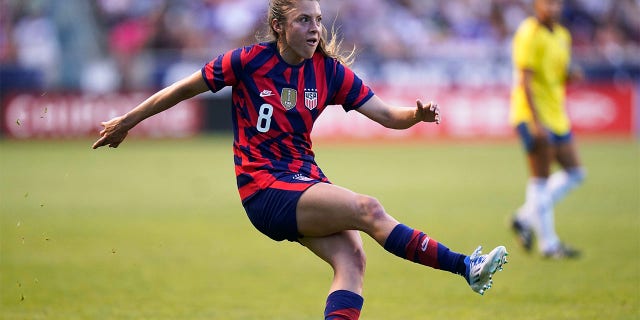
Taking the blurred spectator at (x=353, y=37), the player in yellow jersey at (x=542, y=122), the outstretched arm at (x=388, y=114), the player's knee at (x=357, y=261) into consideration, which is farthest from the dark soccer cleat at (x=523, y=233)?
the blurred spectator at (x=353, y=37)

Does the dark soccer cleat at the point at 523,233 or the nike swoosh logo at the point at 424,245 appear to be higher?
the nike swoosh logo at the point at 424,245

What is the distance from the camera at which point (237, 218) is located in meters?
14.1

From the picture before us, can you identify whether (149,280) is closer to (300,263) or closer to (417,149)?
(300,263)

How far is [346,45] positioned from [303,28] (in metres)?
22.3

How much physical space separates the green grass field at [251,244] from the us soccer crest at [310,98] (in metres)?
2.25

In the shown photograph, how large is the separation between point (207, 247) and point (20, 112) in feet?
51.5

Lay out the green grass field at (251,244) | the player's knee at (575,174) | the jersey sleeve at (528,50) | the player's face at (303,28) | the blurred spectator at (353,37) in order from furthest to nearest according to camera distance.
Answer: the blurred spectator at (353,37) → the player's knee at (575,174) → the jersey sleeve at (528,50) → the green grass field at (251,244) → the player's face at (303,28)

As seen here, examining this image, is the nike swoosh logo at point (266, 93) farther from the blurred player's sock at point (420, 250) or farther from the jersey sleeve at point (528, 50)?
the jersey sleeve at point (528, 50)

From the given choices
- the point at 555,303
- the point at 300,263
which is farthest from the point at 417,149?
the point at 555,303

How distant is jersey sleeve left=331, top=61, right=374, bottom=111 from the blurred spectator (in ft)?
65.7

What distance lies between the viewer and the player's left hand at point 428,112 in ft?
19.4

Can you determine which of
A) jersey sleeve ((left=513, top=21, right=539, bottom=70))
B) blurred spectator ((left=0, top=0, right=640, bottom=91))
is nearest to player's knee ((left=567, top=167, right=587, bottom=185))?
jersey sleeve ((left=513, top=21, right=539, bottom=70))

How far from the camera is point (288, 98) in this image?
5.87 metres

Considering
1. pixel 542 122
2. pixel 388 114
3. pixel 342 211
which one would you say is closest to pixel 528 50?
pixel 542 122
